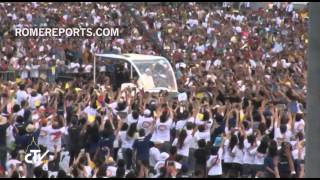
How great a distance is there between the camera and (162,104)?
11641mm

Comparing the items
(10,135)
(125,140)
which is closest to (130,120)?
(125,140)

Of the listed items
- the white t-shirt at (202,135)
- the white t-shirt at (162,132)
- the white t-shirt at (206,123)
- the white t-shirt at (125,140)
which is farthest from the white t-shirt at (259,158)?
the white t-shirt at (125,140)

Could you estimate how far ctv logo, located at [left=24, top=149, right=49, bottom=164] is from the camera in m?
9.08

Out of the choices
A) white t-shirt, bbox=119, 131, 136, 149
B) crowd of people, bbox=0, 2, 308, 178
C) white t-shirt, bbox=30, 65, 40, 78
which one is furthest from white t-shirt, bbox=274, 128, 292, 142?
white t-shirt, bbox=30, 65, 40, 78

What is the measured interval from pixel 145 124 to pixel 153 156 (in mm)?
1378

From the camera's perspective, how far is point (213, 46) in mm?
22672

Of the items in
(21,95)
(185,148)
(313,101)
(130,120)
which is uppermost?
(313,101)

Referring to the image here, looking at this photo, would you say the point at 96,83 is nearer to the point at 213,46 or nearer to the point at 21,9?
the point at 213,46

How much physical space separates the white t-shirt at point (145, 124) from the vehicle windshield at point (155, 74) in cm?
613

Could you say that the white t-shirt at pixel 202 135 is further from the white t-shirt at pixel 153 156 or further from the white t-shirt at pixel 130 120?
the white t-shirt at pixel 130 120

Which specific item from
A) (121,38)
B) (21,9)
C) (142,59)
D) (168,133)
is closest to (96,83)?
(142,59)

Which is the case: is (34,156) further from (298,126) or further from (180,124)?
(298,126)

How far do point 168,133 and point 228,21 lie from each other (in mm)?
16147

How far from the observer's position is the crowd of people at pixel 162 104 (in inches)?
354
